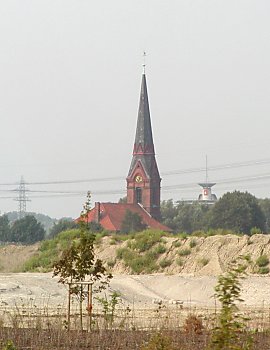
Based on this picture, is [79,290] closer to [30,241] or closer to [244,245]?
[244,245]

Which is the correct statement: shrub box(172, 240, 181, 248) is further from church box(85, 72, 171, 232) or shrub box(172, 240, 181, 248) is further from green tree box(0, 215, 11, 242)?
church box(85, 72, 171, 232)

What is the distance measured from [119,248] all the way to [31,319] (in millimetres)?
26517

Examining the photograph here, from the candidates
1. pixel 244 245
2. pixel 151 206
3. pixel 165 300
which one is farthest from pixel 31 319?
pixel 151 206

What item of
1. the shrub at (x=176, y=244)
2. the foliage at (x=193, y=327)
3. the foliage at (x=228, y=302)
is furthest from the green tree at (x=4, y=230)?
the foliage at (x=228, y=302)

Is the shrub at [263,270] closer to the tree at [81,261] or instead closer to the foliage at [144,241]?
the foliage at [144,241]

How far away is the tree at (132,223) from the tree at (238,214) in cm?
1052

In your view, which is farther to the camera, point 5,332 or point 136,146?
point 136,146

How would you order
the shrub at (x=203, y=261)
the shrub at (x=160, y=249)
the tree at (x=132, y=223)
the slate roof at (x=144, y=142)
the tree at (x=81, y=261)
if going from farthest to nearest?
1. the slate roof at (x=144, y=142)
2. the tree at (x=132, y=223)
3. the shrub at (x=160, y=249)
4. the shrub at (x=203, y=261)
5. the tree at (x=81, y=261)

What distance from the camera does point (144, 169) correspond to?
103m

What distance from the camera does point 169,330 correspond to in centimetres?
1791

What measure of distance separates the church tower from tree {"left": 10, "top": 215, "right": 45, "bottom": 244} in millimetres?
14318

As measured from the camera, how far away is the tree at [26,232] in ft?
299

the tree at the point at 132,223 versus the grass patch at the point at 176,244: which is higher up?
the tree at the point at 132,223

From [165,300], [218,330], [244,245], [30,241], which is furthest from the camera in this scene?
[30,241]
